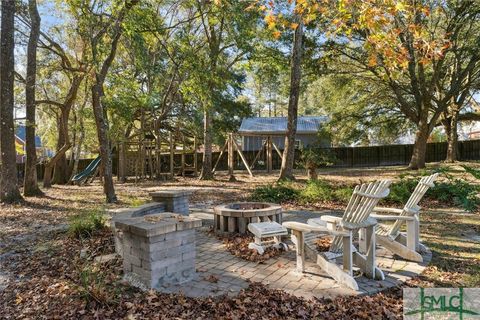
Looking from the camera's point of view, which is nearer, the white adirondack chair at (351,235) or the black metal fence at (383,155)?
the white adirondack chair at (351,235)

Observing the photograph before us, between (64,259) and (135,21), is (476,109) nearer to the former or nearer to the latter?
(135,21)

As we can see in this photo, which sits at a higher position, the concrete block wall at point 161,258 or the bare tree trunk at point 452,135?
the bare tree trunk at point 452,135

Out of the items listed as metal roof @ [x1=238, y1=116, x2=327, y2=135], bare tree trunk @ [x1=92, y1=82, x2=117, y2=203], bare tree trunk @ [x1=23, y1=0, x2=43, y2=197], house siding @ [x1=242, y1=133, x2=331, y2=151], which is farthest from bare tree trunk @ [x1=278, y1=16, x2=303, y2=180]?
house siding @ [x1=242, y1=133, x2=331, y2=151]

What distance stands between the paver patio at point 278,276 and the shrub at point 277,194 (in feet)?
13.7

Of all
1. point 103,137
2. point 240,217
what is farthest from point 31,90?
point 240,217

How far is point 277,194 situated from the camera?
8.75 metres

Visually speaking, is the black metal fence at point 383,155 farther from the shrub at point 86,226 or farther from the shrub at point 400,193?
the shrub at point 86,226

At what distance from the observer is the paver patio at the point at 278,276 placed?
3162 mm

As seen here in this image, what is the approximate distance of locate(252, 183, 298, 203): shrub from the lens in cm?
858

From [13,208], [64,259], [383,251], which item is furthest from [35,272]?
[13,208]

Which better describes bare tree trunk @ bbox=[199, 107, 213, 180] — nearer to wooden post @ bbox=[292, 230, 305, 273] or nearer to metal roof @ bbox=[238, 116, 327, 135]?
metal roof @ bbox=[238, 116, 327, 135]

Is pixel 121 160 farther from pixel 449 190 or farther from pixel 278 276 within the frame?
pixel 278 276

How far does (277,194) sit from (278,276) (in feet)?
17.3

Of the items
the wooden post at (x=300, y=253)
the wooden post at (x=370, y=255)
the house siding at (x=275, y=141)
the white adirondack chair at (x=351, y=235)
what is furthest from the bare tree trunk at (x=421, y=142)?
the wooden post at (x=300, y=253)
